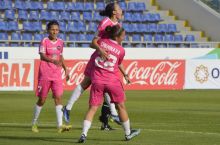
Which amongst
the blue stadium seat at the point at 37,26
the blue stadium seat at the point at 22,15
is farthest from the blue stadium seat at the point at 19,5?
the blue stadium seat at the point at 37,26

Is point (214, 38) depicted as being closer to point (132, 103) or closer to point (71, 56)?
point (71, 56)

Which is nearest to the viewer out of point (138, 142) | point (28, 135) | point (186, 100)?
point (138, 142)

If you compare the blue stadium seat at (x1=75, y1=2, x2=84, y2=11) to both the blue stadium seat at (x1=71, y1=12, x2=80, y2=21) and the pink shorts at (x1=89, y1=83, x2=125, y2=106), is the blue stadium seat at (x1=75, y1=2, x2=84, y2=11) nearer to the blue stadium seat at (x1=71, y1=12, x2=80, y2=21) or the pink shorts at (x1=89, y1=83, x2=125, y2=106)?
the blue stadium seat at (x1=71, y1=12, x2=80, y2=21)

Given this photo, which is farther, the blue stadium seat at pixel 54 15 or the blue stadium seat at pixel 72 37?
the blue stadium seat at pixel 54 15

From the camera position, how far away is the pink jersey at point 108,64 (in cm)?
1195

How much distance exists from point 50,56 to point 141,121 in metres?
3.65

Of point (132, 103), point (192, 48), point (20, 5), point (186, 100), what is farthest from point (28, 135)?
point (20, 5)

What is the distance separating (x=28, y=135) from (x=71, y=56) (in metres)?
21.5

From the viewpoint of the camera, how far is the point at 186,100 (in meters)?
26.3

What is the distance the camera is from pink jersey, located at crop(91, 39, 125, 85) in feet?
39.2

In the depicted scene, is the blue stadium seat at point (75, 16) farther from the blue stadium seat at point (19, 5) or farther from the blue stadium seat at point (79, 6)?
the blue stadium seat at point (19, 5)

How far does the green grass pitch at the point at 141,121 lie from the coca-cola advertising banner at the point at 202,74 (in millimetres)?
4581

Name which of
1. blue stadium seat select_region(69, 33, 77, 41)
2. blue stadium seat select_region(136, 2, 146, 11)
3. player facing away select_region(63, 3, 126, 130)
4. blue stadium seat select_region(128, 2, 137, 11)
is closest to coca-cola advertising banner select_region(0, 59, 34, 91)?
blue stadium seat select_region(69, 33, 77, 41)

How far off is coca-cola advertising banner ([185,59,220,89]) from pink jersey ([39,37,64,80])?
770 inches
